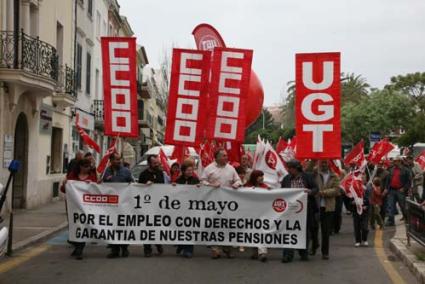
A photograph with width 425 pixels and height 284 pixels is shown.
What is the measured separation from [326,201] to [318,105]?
155 centimetres

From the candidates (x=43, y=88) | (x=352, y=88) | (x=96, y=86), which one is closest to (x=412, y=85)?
(x=352, y=88)

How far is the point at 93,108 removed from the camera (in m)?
33.3

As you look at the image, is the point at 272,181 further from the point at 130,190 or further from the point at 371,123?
the point at 371,123

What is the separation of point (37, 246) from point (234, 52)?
5224 mm

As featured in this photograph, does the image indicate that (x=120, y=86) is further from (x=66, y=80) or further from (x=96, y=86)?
(x=96, y=86)

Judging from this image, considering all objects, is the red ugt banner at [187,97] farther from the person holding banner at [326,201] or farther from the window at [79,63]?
the window at [79,63]

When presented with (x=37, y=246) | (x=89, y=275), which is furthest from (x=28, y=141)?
(x=89, y=275)

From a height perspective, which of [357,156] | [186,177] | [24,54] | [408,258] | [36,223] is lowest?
[36,223]

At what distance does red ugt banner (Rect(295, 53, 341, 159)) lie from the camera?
36.1 ft

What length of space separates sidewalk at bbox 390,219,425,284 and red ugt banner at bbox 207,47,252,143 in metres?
3.56

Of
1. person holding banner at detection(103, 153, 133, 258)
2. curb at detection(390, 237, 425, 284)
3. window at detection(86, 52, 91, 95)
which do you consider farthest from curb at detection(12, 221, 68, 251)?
window at detection(86, 52, 91, 95)

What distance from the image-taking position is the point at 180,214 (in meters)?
10.9

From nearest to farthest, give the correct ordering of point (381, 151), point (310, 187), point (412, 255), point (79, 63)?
point (412, 255) < point (310, 187) < point (381, 151) < point (79, 63)

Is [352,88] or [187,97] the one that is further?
[352,88]
